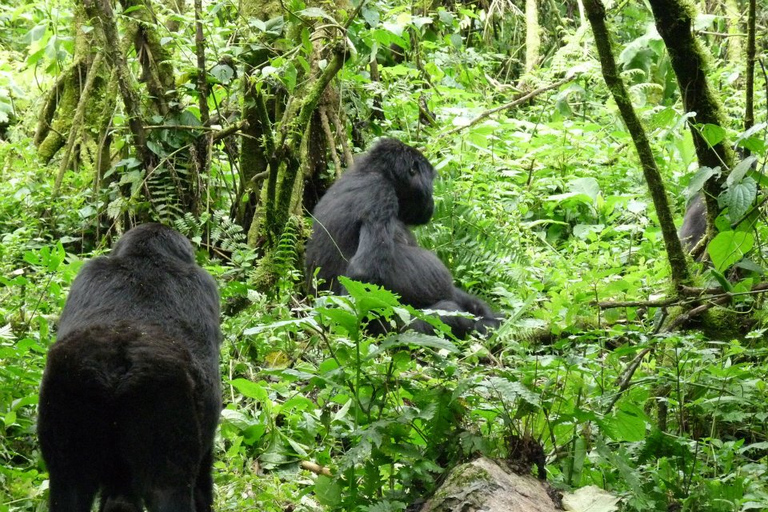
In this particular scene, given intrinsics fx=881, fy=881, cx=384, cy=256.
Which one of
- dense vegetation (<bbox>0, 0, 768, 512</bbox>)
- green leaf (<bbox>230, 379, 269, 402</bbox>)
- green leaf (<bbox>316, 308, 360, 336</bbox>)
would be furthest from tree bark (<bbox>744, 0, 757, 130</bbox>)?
green leaf (<bbox>230, 379, 269, 402</bbox>)

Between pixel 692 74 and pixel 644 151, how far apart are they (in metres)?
0.44

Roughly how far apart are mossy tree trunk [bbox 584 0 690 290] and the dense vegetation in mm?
156

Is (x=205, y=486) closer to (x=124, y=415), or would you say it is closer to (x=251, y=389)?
(x=251, y=389)

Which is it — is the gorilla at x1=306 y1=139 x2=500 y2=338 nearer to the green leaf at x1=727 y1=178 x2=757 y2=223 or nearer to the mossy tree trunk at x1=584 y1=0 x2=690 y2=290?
the mossy tree trunk at x1=584 y1=0 x2=690 y2=290

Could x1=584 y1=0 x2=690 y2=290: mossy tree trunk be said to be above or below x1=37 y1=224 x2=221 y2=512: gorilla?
above

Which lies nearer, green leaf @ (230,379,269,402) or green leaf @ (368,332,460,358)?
green leaf @ (368,332,460,358)

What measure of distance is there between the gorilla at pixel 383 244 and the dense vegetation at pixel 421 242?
0.86ft

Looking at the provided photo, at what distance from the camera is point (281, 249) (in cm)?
539

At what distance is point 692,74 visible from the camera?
3637 mm

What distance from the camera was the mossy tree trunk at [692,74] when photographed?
3.50 metres

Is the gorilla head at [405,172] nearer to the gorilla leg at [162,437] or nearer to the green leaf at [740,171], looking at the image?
the green leaf at [740,171]

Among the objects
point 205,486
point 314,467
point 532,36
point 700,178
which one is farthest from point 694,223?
point 532,36

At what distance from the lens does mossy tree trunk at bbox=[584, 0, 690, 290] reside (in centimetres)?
344

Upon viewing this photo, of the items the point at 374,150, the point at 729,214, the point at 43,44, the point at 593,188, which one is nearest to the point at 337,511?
the point at 729,214
